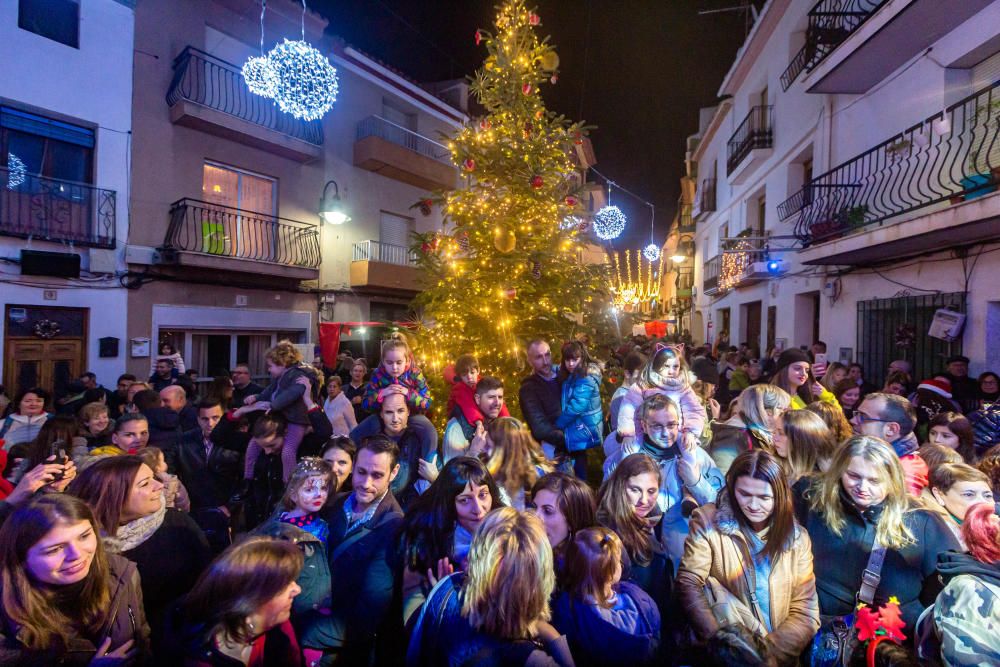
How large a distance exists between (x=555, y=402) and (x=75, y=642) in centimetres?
362

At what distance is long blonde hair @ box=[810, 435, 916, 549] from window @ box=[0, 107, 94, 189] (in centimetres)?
1252

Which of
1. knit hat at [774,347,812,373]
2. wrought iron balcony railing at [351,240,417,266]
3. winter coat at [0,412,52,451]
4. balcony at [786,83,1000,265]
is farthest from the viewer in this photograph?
wrought iron balcony railing at [351,240,417,266]

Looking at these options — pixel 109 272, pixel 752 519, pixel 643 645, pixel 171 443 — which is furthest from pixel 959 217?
pixel 109 272

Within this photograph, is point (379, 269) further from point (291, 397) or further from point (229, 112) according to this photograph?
point (291, 397)

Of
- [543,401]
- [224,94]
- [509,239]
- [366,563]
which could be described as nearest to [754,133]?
[509,239]

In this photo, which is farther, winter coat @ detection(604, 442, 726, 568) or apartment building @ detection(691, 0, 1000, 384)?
apartment building @ detection(691, 0, 1000, 384)

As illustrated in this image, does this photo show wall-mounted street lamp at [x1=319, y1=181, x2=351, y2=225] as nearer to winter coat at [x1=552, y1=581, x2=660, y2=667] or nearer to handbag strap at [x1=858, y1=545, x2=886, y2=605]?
winter coat at [x1=552, y1=581, x2=660, y2=667]

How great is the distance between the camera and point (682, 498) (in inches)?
118

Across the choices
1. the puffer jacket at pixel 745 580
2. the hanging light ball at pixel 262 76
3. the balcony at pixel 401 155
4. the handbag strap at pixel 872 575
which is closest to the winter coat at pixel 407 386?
the puffer jacket at pixel 745 580

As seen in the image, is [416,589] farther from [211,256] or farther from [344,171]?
[344,171]

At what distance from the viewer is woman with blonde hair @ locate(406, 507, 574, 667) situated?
178 centimetres

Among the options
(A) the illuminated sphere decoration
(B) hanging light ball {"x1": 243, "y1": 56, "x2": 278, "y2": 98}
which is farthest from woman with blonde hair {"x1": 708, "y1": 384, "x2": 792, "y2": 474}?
(A) the illuminated sphere decoration

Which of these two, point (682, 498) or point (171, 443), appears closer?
point (682, 498)

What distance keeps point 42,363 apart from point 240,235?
471 centimetres
